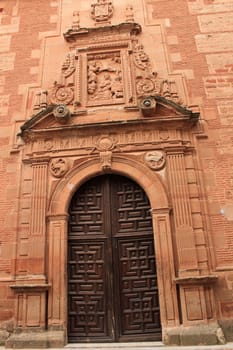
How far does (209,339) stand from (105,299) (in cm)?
185

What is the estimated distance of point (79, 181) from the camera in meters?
6.88

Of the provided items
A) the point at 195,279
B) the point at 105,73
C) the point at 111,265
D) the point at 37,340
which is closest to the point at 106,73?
the point at 105,73

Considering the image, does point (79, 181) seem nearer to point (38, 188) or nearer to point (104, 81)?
point (38, 188)

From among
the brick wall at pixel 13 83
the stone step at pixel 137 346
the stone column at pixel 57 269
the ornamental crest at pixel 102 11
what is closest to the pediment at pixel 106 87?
the ornamental crest at pixel 102 11

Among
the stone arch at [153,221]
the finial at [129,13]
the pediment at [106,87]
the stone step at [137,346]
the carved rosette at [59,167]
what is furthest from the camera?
the finial at [129,13]

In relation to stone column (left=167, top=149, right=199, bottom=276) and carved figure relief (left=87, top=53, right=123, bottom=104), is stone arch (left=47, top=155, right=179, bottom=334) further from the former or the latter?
carved figure relief (left=87, top=53, right=123, bottom=104)

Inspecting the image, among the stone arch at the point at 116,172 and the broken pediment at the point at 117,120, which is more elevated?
the broken pediment at the point at 117,120

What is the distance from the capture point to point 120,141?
7.07 meters

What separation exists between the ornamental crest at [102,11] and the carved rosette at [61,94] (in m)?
2.04

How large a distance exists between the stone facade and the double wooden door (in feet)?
0.86

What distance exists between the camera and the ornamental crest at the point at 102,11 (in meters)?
8.52

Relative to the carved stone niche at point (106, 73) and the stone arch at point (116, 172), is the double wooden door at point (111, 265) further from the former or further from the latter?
the carved stone niche at point (106, 73)

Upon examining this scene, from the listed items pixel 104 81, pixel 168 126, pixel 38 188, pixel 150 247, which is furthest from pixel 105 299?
pixel 104 81

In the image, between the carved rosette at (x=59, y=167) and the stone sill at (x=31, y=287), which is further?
the carved rosette at (x=59, y=167)
